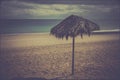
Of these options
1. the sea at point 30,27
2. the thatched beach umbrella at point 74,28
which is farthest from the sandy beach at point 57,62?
the sea at point 30,27

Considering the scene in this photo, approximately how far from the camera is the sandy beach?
9.29 meters

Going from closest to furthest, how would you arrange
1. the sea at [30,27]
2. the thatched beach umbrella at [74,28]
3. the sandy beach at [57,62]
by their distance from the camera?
the thatched beach umbrella at [74,28]
the sandy beach at [57,62]
the sea at [30,27]

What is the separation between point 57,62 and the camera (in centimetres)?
1085

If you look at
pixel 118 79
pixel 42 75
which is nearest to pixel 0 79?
pixel 42 75

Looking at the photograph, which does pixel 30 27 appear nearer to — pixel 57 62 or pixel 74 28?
pixel 57 62

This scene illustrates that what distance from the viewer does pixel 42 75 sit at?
30.2 feet

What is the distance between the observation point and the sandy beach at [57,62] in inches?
366

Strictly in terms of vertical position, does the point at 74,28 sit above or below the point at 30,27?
above

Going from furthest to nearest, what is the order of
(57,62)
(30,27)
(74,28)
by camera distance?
1. (30,27)
2. (57,62)
3. (74,28)

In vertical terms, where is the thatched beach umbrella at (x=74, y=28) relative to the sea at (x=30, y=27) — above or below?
above

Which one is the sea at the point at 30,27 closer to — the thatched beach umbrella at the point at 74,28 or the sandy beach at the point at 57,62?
the sandy beach at the point at 57,62

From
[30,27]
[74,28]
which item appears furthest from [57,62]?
[30,27]

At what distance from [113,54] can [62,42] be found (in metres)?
4.34

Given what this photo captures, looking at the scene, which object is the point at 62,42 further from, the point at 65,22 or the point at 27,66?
the point at 65,22
